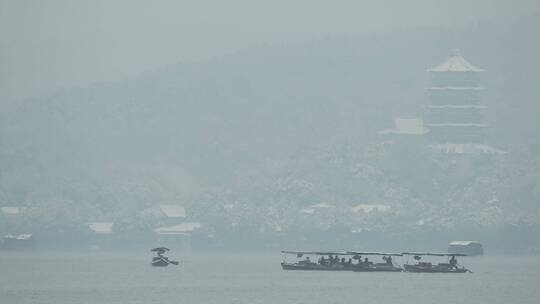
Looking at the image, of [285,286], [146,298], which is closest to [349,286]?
[285,286]

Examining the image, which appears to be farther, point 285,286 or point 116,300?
point 285,286

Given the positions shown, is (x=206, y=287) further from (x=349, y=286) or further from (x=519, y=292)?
(x=519, y=292)

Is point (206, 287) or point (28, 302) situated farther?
point (206, 287)

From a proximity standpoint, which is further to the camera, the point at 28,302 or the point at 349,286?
the point at 349,286

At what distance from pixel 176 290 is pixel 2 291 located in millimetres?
12887

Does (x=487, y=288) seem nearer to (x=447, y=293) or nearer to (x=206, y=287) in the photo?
(x=447, y=293)

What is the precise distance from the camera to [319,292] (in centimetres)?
18638

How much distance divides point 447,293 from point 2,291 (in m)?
32.9

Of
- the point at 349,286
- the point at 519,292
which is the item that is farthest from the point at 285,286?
the point at 519,292

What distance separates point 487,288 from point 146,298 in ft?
94.8

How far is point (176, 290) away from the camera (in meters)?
189

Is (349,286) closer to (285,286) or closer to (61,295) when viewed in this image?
(285,286)

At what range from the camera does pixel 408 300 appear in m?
180

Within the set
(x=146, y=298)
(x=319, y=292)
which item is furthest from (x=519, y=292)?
(x=146, y=298)
